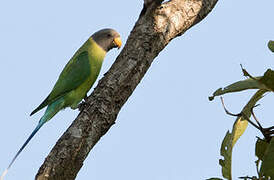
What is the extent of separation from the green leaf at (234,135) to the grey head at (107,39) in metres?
3.76

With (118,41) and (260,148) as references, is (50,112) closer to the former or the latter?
(118,41)

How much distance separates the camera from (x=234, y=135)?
2201 millimetres

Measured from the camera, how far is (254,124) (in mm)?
2059

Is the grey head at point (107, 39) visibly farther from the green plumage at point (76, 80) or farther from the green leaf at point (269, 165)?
the green leaf at point (269, 165)

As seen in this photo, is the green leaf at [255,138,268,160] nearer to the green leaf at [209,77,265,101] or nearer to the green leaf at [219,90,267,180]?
the green leaf at [219,90,267,180]

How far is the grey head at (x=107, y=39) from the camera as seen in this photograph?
5.80 meters

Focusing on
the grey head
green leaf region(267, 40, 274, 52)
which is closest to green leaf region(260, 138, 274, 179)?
green leaf region(267, 40, 274, 52)

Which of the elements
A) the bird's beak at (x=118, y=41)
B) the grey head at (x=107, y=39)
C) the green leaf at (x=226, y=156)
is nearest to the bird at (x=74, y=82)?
the grey head at (x=107, y=39)

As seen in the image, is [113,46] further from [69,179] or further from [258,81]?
[258,81]

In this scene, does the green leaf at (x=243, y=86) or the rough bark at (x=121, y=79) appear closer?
the green leaf at (x=243, y=86)

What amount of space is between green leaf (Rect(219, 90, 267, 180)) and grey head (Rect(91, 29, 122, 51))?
148 inches

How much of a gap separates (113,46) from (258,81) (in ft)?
13.4

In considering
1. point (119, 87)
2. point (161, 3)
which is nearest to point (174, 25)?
point (161, 3)

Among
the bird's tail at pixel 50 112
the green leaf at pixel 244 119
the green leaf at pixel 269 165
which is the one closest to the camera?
the green leaf at pixel 269 165
